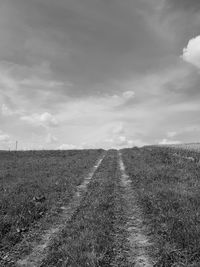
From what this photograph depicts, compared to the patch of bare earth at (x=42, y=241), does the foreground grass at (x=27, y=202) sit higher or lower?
higher

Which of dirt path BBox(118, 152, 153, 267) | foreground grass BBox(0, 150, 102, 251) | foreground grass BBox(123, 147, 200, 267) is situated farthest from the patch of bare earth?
foreground grass BBox(123, 147, 200, 267)

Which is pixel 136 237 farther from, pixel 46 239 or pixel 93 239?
pixel 46 239

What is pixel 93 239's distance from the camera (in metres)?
9.04

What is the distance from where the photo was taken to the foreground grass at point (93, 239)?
778 cm

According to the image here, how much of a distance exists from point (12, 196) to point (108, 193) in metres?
4.84

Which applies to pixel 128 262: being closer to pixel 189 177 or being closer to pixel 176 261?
pixel 176 261

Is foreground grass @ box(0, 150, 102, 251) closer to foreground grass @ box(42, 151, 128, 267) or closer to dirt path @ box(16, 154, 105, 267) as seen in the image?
dirt path @ box(16, 154, 105, 267)

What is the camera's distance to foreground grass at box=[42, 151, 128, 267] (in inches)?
306

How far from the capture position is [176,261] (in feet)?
25.1

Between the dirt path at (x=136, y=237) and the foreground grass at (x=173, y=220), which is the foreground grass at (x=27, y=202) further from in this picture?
the foreground grass at (x=173, y=220)

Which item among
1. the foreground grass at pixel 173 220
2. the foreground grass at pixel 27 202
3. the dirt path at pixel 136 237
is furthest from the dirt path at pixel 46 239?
the foreground grass at pixel 173 220

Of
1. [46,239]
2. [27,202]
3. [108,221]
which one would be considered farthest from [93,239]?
[27,202]

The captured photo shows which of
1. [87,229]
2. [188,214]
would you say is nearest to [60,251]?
[87,229]

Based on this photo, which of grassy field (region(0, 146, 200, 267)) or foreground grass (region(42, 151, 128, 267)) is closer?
foreground grass (region(42, 151, 128, 267))
